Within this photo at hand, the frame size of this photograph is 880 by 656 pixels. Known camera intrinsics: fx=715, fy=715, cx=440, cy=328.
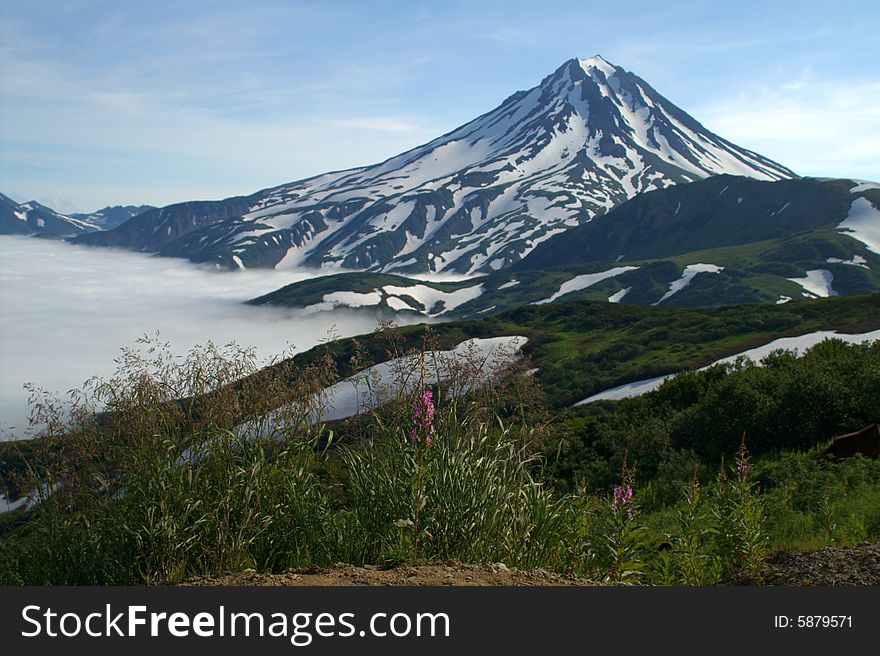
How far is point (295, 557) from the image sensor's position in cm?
662

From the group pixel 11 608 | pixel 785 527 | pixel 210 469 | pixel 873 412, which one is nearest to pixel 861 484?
pixel 785 527

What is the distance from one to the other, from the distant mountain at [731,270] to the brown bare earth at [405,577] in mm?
112773

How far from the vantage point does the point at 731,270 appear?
130250 mm

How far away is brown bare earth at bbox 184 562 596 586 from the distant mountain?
4440 inches

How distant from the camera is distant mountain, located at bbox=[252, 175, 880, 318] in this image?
121062mm

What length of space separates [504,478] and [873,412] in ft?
32.1

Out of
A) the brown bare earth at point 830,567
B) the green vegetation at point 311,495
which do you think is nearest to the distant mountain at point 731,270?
the brown bare earth at point 830,567

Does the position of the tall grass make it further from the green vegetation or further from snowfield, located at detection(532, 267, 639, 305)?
snowfield, located at detection(532, 267, 639, 305)

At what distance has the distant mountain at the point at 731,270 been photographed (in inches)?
4766

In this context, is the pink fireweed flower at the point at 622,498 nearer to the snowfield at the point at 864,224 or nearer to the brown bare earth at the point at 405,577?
the brown bare earth at the point at 405,577

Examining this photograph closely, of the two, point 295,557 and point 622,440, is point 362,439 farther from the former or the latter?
point 622,440

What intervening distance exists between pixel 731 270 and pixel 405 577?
446ft

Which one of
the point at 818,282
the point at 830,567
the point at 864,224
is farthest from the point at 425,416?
the point at 864,224

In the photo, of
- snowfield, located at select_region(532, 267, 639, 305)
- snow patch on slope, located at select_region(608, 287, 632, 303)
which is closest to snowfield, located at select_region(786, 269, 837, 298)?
snow patch on slope, located at select_region(608, 287, 632, 303)
